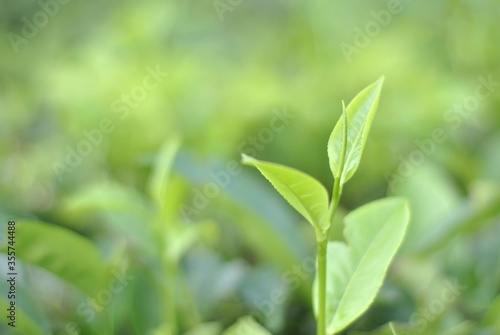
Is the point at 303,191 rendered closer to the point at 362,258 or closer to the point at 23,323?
the point at 362,258

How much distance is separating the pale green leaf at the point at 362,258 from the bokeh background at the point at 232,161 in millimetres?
133

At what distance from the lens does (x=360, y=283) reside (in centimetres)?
61

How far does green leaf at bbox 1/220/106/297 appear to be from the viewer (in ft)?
2.48

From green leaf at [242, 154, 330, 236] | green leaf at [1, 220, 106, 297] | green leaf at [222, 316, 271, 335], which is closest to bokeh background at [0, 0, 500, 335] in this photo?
green leaf at [1, 220, 106, 297]

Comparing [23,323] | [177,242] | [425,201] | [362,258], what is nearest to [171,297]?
[177,242]

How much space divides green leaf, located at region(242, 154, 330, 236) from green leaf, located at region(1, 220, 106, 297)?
12.9 inches

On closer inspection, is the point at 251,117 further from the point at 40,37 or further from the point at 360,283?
the point at 40,37

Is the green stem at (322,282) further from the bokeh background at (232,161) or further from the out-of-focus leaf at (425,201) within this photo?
the out-of-focus leaf at (425,201)

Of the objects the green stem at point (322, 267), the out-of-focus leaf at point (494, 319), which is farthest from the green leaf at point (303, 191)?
→ the out-of-focus leaf at point (494, 319)

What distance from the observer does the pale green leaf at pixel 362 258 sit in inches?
23.3

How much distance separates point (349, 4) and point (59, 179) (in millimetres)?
1111

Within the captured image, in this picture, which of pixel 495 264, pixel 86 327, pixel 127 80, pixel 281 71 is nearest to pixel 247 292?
pixel 86 327

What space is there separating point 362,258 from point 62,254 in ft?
1.16

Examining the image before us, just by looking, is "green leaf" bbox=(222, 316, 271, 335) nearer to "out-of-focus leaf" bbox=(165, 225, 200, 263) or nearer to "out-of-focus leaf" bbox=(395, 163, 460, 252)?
"out-of-focus leaf" bbox=(165, 225, 200, 263)
